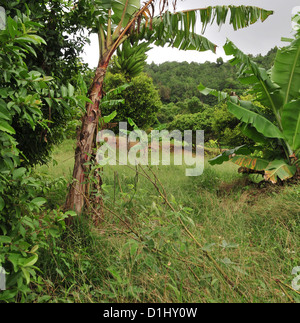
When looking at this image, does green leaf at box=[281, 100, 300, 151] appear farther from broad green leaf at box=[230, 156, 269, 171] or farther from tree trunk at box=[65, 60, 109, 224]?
tree trunk at box=[65, 60, 109, 224]

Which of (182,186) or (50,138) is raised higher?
(50,138)

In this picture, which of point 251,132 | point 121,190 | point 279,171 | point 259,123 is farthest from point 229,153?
point 121,190

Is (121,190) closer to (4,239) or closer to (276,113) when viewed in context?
(4,239)

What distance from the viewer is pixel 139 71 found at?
13.2 m

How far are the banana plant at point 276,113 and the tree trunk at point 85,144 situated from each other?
2.04m

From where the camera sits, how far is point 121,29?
3.96 m

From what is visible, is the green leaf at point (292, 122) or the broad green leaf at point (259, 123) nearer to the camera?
the green leaf at point (292, 122)

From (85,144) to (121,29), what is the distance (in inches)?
75.9

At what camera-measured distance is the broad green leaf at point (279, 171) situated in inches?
156

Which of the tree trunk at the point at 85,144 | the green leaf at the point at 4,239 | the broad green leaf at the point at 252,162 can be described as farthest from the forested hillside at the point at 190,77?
the green leaf at the point at 4,239

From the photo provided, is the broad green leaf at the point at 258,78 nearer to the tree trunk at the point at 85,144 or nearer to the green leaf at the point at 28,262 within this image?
the tree trunk at the point at 85,144
